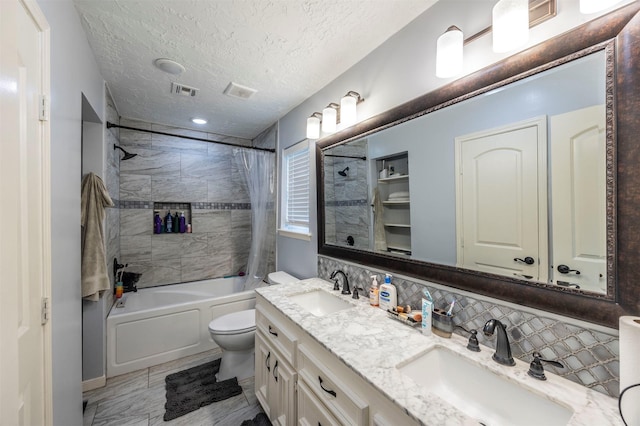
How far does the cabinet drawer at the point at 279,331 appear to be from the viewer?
129 cm

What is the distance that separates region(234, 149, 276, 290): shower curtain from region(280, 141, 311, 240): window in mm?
199

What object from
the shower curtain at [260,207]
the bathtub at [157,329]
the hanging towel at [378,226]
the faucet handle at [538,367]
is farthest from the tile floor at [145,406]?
the faucet handle at [538,367]

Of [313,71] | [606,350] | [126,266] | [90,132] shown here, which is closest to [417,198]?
[606,350]

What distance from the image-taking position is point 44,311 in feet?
3.15

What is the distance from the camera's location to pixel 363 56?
1.68m

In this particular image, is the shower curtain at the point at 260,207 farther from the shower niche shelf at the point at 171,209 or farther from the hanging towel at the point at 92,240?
the hanging towel at the point at 92,240

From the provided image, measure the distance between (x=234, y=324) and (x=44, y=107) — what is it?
5.91 ft

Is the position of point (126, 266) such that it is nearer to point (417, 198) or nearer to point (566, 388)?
point (417, 198)

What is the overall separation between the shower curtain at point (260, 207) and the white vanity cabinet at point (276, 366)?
3.73 ft

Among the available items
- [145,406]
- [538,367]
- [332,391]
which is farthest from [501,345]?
[145,406]

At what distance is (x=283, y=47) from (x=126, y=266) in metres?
2.85

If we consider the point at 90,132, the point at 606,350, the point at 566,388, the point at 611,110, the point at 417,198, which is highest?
the point at 90,132

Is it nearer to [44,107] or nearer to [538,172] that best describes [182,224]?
[44,107]

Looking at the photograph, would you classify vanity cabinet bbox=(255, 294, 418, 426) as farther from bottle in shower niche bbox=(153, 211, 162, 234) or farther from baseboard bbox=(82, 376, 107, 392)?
bottle in shower niche bbox=(153, 211, 162, 234)
